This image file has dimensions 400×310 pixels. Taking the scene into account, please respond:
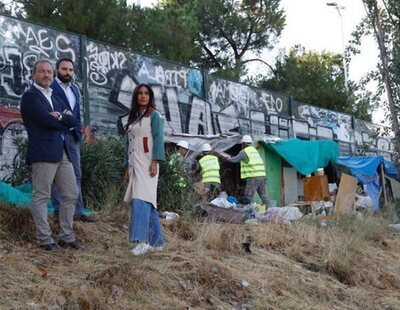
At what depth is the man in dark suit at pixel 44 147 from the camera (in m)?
6.00

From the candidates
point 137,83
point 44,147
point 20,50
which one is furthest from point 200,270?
point 137,83

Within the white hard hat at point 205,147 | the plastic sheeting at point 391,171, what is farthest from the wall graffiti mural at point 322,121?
the white hard hat at point 205,147

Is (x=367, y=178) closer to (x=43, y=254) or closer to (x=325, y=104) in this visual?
(x=43, y=254)

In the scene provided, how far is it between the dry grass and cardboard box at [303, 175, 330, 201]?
5.24m

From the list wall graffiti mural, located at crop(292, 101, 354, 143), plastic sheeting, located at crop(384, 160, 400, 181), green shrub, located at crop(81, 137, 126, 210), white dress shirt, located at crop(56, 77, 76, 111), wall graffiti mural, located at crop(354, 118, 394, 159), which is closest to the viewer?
white dress shirt, located at crop(56, 77, 76, 111)

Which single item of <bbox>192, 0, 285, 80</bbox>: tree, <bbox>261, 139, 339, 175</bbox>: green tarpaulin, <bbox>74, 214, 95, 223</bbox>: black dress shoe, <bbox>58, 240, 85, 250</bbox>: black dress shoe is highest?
<bbox>192, 0, 285, 80</bbox>: tree

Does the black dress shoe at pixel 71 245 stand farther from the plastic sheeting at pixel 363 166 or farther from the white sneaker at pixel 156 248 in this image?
the plastic sheeting at pixel 363 166

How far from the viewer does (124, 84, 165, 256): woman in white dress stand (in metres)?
6.37

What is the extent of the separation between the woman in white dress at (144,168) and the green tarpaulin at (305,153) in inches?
346

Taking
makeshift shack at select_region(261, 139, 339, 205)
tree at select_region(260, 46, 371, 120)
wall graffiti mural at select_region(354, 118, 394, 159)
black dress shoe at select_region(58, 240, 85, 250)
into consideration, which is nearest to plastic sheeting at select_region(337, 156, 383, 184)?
makeshift shack at select_region(261, 139, 339, 205)

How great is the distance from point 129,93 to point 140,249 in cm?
902

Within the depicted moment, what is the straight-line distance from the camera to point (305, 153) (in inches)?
590

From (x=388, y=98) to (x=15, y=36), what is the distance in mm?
9272

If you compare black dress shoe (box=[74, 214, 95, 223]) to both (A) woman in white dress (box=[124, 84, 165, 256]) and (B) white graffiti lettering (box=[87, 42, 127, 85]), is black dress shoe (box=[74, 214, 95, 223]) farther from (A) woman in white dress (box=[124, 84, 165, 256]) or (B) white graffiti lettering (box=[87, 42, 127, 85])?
(B) white graffiti lettering (box=[87, 42, 127, 85])
